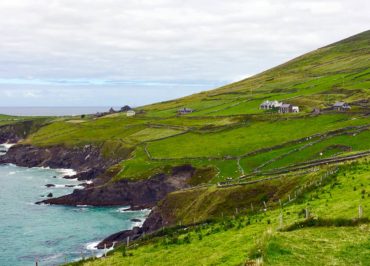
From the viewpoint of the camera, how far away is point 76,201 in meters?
123

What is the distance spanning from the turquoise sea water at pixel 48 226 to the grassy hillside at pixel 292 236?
37.5 metres

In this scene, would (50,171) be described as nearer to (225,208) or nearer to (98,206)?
(98,206)

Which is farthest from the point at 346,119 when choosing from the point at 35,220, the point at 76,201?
the point at 35,220

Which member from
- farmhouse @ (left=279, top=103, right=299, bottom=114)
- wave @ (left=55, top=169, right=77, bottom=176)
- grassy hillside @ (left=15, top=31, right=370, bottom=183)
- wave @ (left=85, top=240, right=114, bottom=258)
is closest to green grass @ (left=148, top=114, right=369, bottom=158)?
grassy hillside @ (left=15, top=31, right=370, bottom=183)

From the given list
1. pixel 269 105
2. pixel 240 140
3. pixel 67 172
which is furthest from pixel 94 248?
pixel 269 105

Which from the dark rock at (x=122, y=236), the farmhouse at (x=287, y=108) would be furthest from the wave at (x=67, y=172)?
the dark rock at (x=122, y=236)

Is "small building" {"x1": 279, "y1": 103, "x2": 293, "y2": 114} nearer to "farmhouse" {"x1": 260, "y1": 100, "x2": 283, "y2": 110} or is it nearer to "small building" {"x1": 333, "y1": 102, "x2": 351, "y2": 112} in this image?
"farmhouse" {"x1": 260, "y1": 100, "x2": 283, "y2": 110}

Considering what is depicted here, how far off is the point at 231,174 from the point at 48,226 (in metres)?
43.0

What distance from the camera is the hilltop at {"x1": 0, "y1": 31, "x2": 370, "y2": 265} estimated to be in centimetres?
3506

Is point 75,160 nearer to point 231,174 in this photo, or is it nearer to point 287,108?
point 287,108

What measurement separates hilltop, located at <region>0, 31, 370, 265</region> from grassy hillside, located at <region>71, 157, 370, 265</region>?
0.45 ft

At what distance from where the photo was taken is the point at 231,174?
112562mm

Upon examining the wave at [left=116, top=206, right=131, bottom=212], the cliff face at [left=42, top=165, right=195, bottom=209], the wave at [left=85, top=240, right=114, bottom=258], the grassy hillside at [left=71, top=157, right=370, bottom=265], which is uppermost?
the grassy hillside at [left=71, top=157, right=370, bottom=265]

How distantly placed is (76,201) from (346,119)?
84.6m
